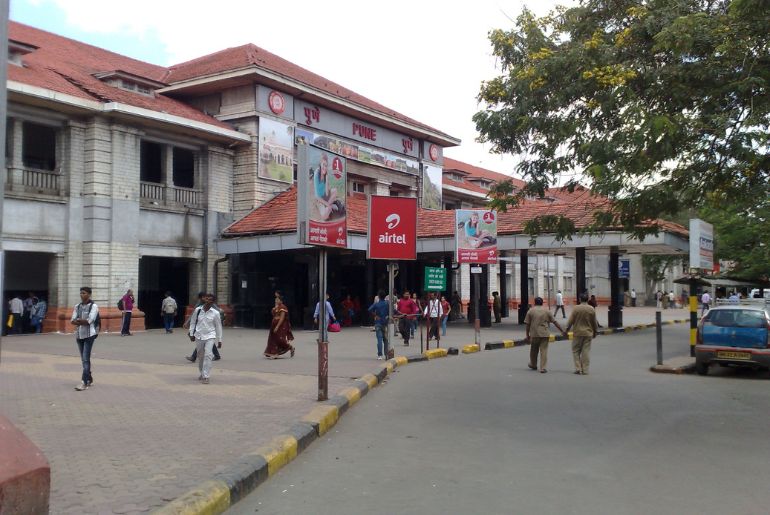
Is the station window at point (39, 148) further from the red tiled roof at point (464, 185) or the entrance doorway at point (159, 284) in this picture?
the red tiled roof at point (464, 185)

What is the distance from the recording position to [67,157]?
2316cm

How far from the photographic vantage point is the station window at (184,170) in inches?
1145

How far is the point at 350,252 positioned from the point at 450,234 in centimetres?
424

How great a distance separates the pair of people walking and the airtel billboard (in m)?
3.11

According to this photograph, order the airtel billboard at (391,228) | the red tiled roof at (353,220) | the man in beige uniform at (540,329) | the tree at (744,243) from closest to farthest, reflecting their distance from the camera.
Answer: the man in beige uniform at (540,329) → the airtel billboard at (391,228) → the red tiled roof at (353,220) → the tree at (744,243)

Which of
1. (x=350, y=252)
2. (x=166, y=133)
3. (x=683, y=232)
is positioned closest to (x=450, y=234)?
(x=350, y=252)

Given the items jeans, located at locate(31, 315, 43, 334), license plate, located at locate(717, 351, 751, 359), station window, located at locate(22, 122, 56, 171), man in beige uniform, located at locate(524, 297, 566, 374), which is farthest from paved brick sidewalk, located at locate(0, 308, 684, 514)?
station window, located at locate(22, 122, 56, 171)

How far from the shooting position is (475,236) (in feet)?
63.9

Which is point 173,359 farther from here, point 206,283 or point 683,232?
point 683,232

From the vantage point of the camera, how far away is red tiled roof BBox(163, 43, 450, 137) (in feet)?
92.4

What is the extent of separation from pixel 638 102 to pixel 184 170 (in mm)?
24562

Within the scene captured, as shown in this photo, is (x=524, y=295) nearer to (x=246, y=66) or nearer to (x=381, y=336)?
(x=246, y=66)

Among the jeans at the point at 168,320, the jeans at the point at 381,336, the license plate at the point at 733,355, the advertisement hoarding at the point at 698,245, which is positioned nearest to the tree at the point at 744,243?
the advertisement hoarding at the point at 698,245

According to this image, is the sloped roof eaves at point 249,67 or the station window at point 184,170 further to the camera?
the station window at point 184,170
